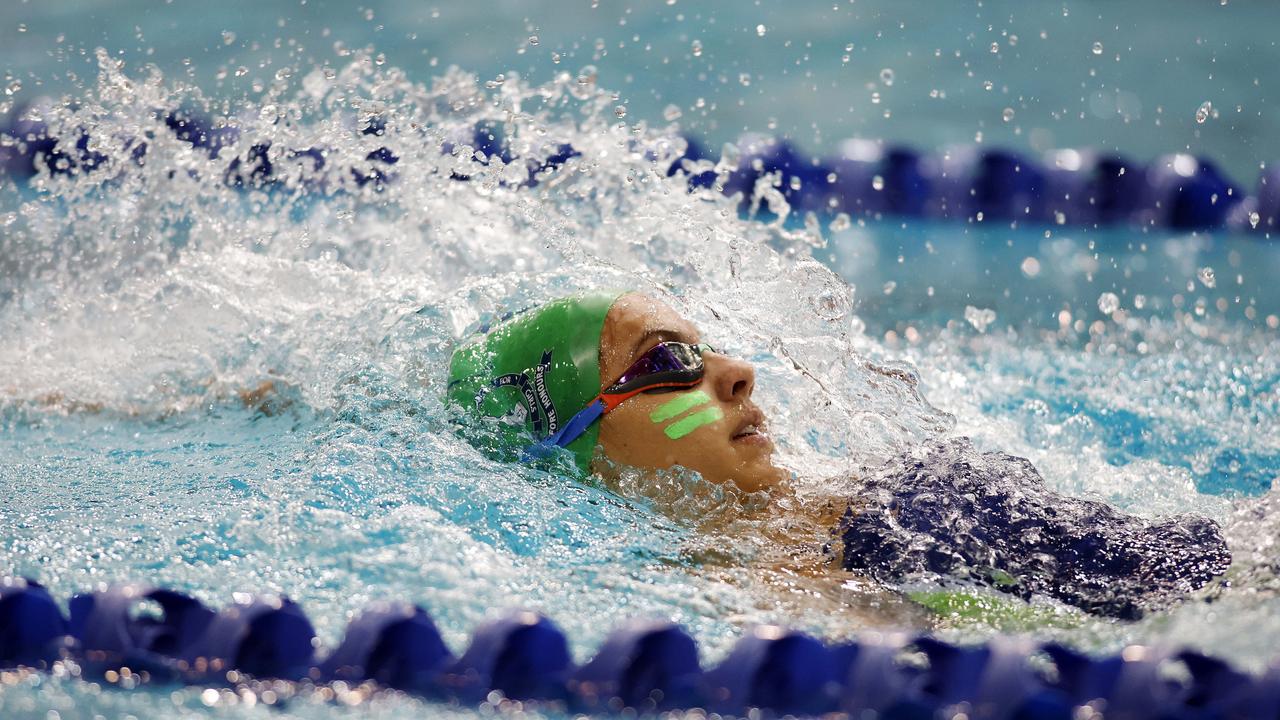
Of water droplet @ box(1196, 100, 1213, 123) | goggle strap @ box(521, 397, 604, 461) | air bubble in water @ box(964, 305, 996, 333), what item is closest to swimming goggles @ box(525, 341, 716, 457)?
goggle strap @ box(521, 397, 604, 461)

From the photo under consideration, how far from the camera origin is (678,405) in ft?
7.36

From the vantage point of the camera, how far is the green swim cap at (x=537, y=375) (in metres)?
2.32

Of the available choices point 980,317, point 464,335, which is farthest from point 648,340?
point 980,317

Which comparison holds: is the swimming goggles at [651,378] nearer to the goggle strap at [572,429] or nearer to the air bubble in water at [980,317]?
the goggle strap at [572,429]

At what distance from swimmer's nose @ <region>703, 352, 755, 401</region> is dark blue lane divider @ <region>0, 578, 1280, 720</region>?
69 centimetres

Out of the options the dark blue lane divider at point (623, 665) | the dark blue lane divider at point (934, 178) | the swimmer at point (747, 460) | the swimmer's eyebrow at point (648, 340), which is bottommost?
the dark blue lane divider at point (623, 665)

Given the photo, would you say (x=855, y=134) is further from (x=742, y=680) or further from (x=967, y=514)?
(x=742, y=680)

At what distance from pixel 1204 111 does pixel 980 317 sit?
8.92 ft

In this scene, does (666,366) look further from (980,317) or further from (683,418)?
(980,317)

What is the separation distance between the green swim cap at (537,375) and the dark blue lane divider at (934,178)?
2266 millimetres

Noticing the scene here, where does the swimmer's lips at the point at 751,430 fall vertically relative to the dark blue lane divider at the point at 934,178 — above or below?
below

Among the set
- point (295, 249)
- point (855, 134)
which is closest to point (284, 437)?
point (295, 249)

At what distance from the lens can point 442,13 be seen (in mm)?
7203

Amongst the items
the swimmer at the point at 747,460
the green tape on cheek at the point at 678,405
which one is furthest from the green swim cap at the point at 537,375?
the green tape on cheek at the point at 678,405
